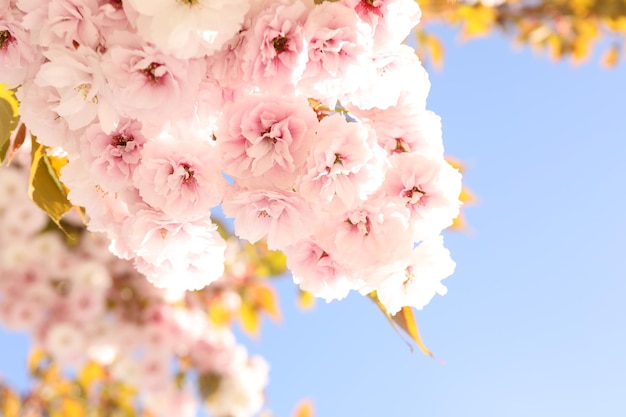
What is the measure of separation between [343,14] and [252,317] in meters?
2.00

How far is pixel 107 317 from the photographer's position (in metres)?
2.46

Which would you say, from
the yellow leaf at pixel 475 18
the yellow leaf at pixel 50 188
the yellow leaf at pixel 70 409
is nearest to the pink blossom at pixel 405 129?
the yellow leaf at pixel 50 188

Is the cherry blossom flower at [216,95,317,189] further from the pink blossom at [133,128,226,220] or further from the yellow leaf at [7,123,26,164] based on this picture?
the yellow leaf at [7,123,26,164]

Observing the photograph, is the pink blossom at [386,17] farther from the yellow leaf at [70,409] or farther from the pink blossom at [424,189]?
the yellow leaf at [70,409]

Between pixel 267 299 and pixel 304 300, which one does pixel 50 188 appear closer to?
pixel 304 300

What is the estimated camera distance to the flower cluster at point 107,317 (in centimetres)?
222

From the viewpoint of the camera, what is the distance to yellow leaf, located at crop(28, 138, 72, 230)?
0.69 meters

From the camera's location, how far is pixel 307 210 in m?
0.55

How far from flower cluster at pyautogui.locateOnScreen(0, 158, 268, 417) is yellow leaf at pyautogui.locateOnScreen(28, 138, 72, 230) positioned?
1.55m

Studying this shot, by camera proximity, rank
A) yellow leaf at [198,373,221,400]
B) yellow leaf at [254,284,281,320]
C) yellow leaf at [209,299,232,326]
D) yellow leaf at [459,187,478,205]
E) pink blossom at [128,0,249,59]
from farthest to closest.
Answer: yellow leaf at [209,299,232,326], yellow leaf at [198,373,221,400], yellow leaf at [254,284,281,320], yellow leaf at [459,187,478,205], pink blossom at [128,0,249,59]

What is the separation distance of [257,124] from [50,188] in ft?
0.94

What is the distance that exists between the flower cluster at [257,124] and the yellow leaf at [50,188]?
0.30ft

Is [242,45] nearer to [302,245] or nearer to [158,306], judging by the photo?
[302,245]

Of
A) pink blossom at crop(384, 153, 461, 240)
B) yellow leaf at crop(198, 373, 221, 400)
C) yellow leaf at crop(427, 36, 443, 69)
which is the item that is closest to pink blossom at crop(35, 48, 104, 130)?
pink blossom at crop(384, 153, 461, 240)
